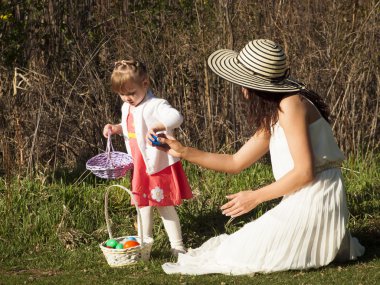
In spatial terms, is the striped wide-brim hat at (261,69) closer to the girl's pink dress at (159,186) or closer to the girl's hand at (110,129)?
the girl's pink dress at (159,186)

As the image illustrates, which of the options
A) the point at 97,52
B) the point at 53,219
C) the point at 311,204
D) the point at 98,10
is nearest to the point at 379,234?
the point at 311,204

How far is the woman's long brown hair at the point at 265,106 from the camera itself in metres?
4.68

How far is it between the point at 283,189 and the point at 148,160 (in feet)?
3.35

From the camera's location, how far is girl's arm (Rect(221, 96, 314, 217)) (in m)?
4.57

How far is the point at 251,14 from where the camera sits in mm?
7398

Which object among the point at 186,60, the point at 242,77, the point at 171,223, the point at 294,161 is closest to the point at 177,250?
the point at 171,223

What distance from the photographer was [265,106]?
4703 mm

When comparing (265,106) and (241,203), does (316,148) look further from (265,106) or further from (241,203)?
(241,203)

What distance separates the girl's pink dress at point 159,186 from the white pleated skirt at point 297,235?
1.98 feet

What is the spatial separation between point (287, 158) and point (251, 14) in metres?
2.89

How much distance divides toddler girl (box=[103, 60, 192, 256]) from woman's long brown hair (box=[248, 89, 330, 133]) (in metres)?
0.62

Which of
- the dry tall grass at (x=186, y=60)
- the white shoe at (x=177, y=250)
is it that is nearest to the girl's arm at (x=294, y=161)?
the white shoe at (x=177, y=250)

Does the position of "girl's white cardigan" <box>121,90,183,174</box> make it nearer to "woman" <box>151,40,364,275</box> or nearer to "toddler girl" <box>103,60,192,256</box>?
"toddler girl" <box>103,60,192,256</box>

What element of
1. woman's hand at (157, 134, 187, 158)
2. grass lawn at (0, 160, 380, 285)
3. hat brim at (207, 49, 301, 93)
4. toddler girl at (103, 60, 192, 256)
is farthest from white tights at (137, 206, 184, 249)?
hat brim at (207, 49, 301, 93)
